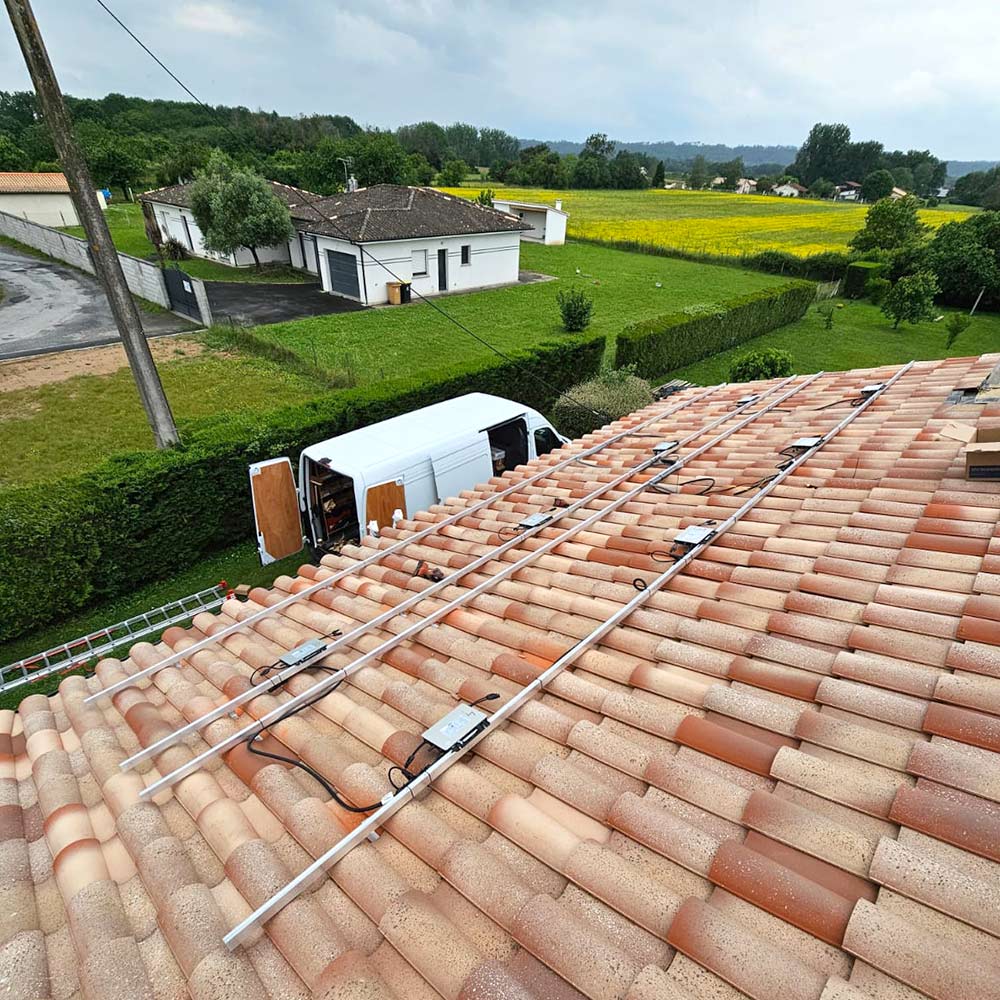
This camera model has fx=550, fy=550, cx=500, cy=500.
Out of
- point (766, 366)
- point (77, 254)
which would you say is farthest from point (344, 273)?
point (766, 366)

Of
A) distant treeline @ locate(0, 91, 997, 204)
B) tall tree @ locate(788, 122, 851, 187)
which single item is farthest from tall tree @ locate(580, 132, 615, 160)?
tall tree @ locate(788, 122, 851, 187)

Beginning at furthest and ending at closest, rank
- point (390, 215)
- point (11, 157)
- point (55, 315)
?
point (11, 157)
point (390, 215)
point (55, 315)

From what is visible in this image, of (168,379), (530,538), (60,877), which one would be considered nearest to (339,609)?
(530,538)

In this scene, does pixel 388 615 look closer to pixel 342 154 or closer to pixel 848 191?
pixel 342 154

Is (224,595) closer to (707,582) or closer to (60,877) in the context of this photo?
(60,877)

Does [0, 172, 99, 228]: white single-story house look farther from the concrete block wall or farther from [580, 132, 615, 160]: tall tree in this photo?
[580, 132, 615, 160]: tall tree

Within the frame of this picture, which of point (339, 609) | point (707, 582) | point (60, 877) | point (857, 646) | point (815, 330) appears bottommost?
point (815, 330)
